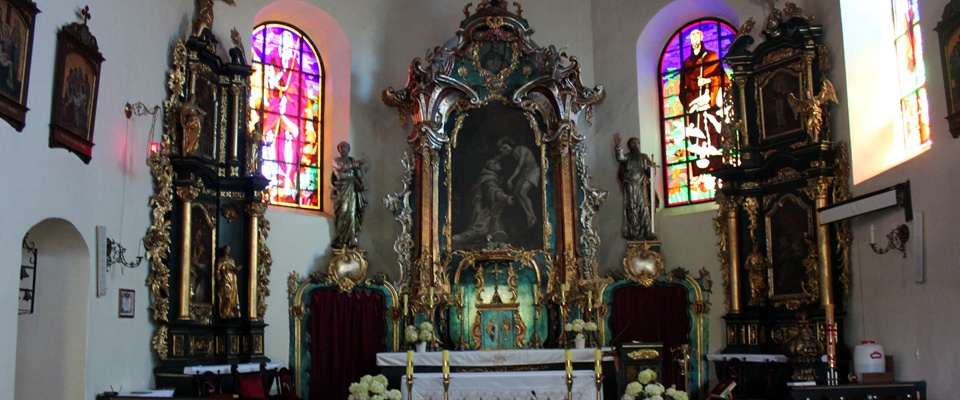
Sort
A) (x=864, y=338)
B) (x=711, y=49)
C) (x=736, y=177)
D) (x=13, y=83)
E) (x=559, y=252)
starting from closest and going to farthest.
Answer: (x=13, y=83)
(x=864, y=338)
(x=736, y=177)
(x=559, y=252)
(x=711, y=49)

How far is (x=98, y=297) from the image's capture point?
35.7ft

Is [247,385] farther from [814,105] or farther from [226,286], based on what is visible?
[814,105]

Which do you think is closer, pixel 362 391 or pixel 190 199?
pixel 362 391

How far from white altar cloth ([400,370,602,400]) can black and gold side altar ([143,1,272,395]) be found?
2782 millimetres

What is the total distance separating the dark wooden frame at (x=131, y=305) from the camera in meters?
11.4

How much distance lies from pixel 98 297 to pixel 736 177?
919cm

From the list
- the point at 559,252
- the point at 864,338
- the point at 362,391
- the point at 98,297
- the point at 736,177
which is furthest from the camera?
the point at 559,252

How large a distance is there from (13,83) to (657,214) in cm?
1052

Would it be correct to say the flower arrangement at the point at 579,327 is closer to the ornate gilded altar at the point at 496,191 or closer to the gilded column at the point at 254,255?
the ornate gilded altar at the point at 496,191

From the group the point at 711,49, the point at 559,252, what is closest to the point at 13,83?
the point at 559,252

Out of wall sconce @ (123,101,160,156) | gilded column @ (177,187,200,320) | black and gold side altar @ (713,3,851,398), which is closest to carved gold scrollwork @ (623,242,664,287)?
black and gold side altar @ (713,3,851,398)

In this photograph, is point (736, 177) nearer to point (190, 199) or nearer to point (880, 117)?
point (880, 117)

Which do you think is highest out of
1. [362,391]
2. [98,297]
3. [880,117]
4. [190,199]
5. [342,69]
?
[342,69]

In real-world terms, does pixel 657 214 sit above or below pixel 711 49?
below
